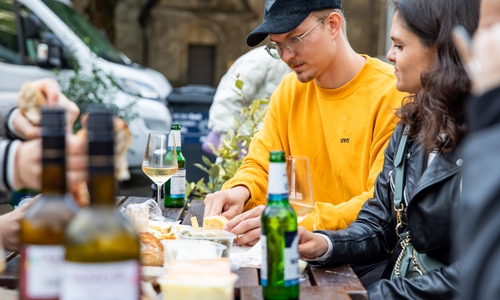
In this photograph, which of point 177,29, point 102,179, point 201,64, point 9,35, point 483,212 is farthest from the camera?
point 201,64

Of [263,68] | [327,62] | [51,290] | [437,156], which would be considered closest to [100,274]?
[51,290]

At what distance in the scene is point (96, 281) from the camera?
1113mm

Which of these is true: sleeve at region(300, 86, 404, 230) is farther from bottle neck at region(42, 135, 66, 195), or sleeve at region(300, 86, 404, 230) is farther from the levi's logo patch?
bottle neck at region(42, 135, 66, 195)

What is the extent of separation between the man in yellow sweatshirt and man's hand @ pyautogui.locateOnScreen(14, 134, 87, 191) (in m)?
1.67

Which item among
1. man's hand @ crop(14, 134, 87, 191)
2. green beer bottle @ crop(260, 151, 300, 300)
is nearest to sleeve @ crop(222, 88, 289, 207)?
green beer bottle @ crop(260, 151, 300, 300)

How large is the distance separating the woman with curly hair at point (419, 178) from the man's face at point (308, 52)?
0.68m

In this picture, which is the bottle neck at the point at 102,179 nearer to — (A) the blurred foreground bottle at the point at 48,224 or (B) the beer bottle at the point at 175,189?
(A) the blurred foreground bottle at the point at 48,224

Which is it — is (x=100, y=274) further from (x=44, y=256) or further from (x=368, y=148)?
(x=368, y=148)

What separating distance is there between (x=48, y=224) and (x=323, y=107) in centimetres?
236

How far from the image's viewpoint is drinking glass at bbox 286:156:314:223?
1860 mm

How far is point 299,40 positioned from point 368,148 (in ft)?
2.16

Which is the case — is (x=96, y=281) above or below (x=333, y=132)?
below

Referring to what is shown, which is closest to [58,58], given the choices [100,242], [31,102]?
[31,102]

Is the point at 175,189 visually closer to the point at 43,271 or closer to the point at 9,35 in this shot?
the point at 43,271
